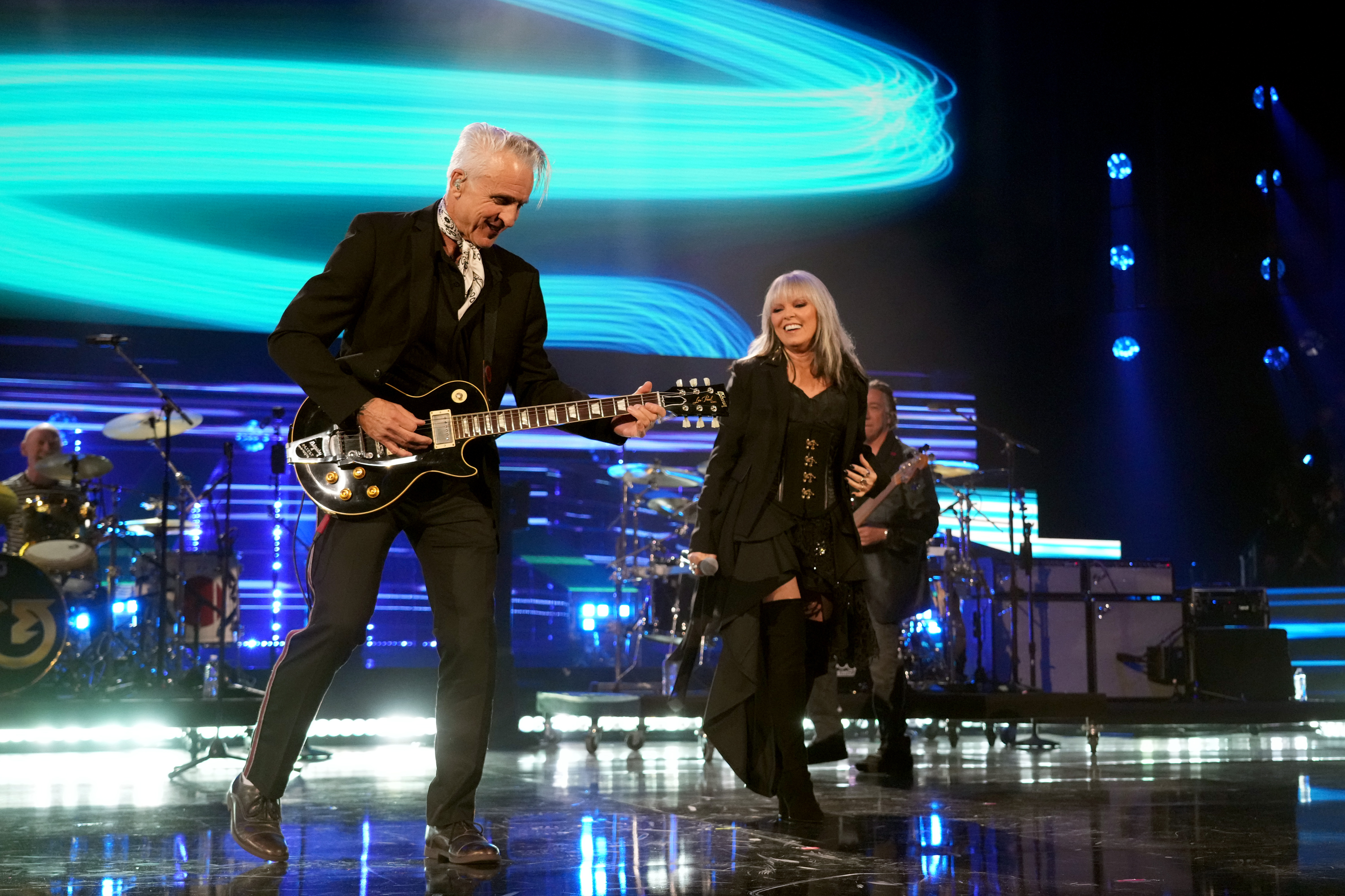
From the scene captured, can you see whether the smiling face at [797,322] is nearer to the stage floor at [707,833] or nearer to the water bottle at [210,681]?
the stage floor at [707,833]

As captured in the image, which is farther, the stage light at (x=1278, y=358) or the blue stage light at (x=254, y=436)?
the stage light at (x=1278, y=358)

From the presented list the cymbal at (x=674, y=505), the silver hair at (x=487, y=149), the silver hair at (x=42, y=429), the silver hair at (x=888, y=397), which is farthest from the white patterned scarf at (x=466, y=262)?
the silver hair at (x=42, y=429)

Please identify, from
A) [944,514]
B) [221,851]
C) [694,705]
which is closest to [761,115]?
[944,514]

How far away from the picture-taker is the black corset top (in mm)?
3785

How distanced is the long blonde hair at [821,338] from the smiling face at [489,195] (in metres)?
1.20

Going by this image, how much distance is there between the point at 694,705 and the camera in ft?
21.0

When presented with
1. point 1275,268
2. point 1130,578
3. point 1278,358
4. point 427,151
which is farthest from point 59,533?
point 1275,268

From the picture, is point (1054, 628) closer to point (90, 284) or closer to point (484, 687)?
point (484, 687)

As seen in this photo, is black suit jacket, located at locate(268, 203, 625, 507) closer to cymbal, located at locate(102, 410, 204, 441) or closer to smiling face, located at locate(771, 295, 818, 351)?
smiling face, located at locate(771, 295, 818, 351)

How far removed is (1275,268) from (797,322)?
9.28m

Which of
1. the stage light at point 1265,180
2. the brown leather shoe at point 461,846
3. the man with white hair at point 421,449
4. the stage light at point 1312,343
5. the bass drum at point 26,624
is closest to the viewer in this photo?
the brown leather shoe at point 461,846

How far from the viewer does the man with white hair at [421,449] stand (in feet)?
9.20

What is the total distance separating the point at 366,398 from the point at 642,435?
2.33 ft

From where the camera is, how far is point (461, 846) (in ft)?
8.97
